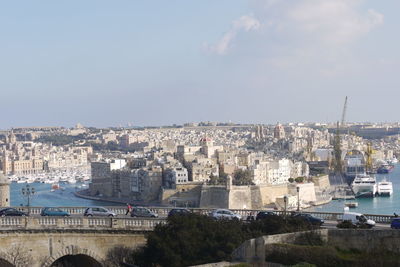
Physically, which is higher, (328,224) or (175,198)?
(328,224)

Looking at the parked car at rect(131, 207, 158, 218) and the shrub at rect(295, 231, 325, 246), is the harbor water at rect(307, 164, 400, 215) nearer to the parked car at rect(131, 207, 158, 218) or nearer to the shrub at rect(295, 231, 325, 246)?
the parked car at rect(131, 207, 158, 218)

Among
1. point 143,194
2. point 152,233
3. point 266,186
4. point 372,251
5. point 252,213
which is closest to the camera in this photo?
point 372,251

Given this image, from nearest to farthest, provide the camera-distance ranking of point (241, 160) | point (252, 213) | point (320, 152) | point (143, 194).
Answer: point (252, 213) < point (143, 194) < point (241, 160) < point (320, 152)

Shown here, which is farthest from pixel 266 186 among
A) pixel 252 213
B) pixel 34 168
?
pixel 34 168

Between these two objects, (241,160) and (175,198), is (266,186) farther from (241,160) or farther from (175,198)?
(241,160)

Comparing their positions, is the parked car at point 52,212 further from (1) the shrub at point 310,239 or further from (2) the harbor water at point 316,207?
(2) the harbor water at point 316,207

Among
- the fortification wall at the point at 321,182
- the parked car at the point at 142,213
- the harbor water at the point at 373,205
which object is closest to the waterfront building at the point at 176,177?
the harbor water at the point at 373,205

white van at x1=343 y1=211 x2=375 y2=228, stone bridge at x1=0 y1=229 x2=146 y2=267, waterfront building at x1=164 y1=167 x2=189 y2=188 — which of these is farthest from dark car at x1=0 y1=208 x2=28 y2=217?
waterfront building at x1=164 y1=167 x2=189 y2=188

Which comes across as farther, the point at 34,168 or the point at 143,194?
the point at 34,168
